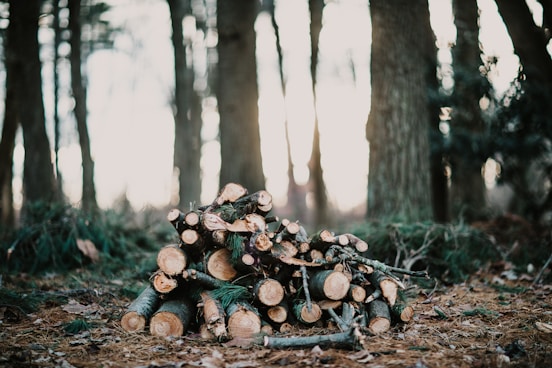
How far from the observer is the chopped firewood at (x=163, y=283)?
394 centimetres

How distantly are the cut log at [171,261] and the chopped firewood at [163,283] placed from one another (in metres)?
0.05

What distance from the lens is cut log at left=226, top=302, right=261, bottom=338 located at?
367 cm

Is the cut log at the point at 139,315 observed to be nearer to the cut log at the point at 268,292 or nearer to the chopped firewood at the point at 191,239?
the chopped firewood at the point at 191,239

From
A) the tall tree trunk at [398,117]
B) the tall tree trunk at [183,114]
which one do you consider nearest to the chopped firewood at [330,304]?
the tall tree trunk at [398,117]

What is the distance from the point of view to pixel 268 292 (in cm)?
380

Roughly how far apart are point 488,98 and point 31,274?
7783mm

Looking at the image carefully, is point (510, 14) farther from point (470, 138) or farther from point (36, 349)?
point (36, 349)

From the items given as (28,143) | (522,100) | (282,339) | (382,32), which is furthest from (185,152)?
(282,339)

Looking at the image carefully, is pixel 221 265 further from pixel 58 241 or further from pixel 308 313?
pixel 58 241

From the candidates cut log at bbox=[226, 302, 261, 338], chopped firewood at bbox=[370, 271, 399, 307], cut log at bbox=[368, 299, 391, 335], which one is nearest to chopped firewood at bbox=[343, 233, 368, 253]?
chopped firewood at bbox=[370, 271, 399, 307]

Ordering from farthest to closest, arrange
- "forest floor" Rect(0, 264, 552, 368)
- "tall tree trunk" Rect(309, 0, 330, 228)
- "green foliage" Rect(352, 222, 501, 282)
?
"tall tree trunk" Rect(309, 0, 330, 228)
"green foliage" Rect(352, 222, 501, 282)
"forest floor" Rect(0, 264, 552, 368)

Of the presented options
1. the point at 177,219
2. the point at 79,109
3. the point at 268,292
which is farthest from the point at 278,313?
the point at 79,109

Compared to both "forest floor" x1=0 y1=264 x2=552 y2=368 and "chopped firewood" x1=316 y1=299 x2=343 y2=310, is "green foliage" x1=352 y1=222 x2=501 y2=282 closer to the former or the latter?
"forest floor" x1=0 y1=264 x2=552 y2=368

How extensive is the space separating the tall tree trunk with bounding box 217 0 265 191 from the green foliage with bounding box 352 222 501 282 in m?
2.89
